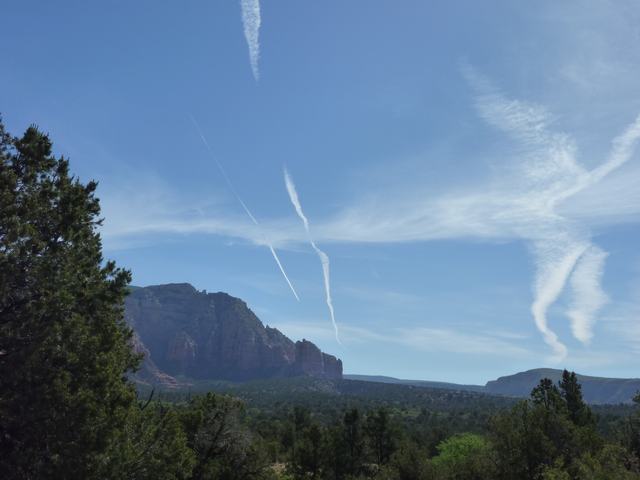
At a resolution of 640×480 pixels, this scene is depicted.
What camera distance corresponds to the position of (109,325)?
1862 cm

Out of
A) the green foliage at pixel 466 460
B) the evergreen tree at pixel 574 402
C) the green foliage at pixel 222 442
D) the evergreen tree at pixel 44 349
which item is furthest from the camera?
the evergreen tree at pixel 574 402

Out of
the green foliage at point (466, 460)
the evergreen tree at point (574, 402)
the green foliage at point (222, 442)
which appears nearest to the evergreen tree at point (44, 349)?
the green foliage at point (222, 442)

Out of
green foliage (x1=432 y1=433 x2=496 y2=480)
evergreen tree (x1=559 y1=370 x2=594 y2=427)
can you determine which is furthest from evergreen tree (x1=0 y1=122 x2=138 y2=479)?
evergreen tree (x1=559 y1=370 x2=594 y2=427)

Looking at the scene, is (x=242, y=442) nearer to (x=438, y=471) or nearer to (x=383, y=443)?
(x=438, y=471)

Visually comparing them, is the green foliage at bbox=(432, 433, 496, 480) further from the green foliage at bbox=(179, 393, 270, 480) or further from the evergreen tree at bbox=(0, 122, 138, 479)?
the evergreen tree at bbox=(0, 122, 138, 479)

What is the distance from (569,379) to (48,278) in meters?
55.0

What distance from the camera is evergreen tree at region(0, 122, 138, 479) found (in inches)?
600

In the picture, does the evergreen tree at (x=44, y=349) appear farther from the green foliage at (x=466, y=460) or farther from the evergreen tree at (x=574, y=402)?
the evergreen tree at (x=574, y=402)

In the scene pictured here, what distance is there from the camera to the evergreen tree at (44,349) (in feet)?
50.0

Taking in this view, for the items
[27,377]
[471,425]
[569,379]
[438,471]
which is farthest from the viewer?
[471,425]

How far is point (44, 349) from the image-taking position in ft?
50.8

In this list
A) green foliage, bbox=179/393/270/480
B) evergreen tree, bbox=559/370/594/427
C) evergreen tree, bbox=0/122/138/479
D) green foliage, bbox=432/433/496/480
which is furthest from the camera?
evergreen tree, bbox=559/370/594/427

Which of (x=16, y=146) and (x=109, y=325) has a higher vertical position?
(x=16, y=146)

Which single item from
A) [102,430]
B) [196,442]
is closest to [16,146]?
[102,430]
